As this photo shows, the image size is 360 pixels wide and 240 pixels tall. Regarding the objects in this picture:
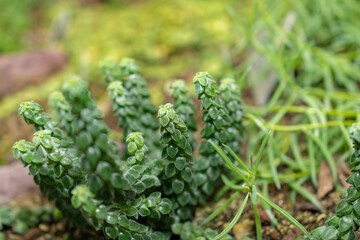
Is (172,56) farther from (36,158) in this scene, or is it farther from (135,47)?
(36,158)

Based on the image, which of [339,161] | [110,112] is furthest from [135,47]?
[339,161]

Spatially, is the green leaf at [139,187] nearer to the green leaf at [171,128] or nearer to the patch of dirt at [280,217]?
the green leaf at [171,128]

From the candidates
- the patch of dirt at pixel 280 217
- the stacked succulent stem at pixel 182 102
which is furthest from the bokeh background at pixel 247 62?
the stacked succulent stem at pixel 182 102

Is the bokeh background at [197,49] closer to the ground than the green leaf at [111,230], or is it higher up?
higher up

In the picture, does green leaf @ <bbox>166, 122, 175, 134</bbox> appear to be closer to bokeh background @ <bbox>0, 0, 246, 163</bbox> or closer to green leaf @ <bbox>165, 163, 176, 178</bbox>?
green leaf @ <bbox>165, 163, 176, 178</bbox>

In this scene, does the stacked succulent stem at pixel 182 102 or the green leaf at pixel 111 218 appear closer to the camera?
the green leaf at pixel 111 218

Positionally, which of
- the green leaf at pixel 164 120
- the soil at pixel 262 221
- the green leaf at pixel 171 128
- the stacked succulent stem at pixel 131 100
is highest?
the stacked succulent stem at pixel 131 100

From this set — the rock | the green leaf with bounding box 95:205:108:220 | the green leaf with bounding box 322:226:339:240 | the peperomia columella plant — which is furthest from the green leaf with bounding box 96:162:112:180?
the rock
